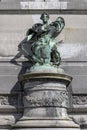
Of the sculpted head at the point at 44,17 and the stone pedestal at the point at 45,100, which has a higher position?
the sculpted head at the point at 44,17

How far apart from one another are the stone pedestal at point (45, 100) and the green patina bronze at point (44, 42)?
479 millimetres

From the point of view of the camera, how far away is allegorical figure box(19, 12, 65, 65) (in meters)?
9.80

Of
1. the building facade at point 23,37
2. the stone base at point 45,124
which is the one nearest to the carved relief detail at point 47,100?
the stone base at point 45,124

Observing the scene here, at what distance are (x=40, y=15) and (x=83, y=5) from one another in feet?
3.68

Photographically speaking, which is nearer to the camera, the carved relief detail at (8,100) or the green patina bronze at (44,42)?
the green patina bronze at (44,42)

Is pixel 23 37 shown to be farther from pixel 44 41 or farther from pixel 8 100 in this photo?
pixel 8 100

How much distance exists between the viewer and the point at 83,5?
10969 mm

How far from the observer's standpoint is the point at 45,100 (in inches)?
364

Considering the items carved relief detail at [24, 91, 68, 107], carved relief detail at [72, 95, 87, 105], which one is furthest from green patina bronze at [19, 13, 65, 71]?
carved relief detail at [72, 95, 87, 105]

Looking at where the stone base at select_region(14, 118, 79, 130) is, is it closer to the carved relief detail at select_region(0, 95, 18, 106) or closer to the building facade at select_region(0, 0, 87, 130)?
the building facade at select_region(0, 0, 87, 130)

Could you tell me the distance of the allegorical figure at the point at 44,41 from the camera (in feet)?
32.1

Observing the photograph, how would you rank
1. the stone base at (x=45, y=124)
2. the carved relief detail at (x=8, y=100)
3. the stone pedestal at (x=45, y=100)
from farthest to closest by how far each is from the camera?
the carved relief detail at (x=8, y=100), the stone pedestal at (x=45, y=100), the stone base at (x=45, y=124)

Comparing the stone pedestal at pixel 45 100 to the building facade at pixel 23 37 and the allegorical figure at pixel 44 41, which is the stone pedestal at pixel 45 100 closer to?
the allegorical figure at pixel 44 41

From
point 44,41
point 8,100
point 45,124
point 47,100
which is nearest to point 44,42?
point 44,41
